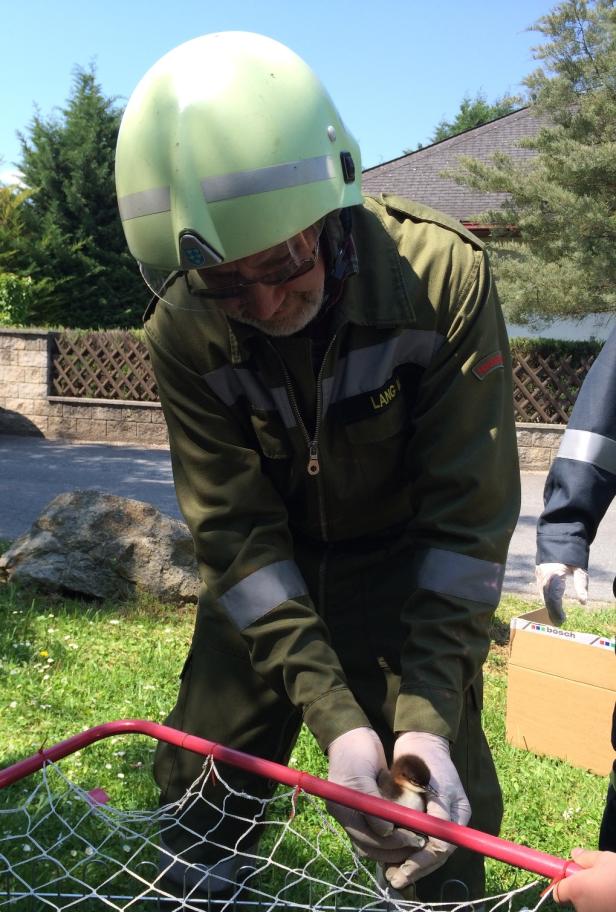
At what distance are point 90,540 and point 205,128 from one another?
391 cm

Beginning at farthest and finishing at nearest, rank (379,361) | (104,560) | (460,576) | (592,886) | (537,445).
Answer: (537,445)
(104,560)
(379,361)
(460,576)
(592,886)

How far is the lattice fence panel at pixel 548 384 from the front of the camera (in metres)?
12.1

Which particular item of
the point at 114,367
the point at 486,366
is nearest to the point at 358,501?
the point at 486,366

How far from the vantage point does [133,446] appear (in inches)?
494

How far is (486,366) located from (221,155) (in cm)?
68

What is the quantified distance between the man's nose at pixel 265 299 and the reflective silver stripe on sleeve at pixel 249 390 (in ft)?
0.71

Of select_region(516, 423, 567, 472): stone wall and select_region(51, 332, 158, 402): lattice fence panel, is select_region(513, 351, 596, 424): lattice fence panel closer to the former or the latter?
select_region(516, 423, 567, 472): stone wall

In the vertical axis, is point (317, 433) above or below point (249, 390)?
below

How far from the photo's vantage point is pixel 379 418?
1.97 metres

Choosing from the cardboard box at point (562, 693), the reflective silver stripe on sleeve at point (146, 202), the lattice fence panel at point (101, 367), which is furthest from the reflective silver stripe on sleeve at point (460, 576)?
the lattice fence panel at point (101, 367)

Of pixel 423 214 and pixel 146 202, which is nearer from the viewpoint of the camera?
pixel 146 202

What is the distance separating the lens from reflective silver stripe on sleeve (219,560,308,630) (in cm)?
196

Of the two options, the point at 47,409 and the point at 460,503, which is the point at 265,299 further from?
the point at 47,409

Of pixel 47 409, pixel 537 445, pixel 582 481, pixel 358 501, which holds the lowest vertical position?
pixel 537 445
